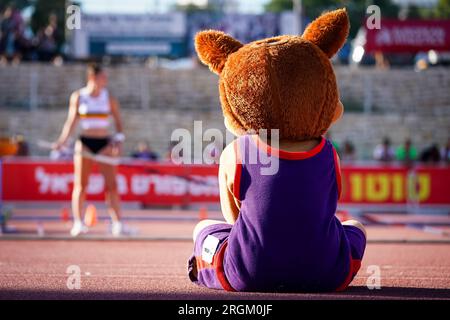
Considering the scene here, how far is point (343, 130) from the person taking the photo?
3031 centimetres

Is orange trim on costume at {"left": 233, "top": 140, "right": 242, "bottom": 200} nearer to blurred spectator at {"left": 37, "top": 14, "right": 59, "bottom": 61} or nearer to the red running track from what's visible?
the red running track

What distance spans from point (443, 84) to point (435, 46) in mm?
2443

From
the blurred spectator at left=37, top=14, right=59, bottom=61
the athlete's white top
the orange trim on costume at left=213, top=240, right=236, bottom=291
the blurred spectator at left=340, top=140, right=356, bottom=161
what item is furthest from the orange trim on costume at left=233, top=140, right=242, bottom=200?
the blurred spectator at left=37, top=14, right=59, bottom=61

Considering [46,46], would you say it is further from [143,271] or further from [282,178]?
[282,178]

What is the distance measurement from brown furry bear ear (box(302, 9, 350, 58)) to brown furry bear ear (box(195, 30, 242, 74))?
1.60ft

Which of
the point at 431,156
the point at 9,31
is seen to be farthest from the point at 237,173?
the point at 9,31

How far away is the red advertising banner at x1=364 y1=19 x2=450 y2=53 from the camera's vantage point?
3250cm

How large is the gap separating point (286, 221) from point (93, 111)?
6290 mm

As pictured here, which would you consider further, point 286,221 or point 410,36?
point 410,36

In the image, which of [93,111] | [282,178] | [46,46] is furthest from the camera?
[46,46]

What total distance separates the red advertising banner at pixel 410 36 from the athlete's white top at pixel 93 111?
2231 cm

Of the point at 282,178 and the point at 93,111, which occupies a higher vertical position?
the point at 282,178

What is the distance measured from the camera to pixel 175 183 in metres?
18.5

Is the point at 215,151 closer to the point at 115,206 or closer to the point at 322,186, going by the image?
the point at 115,206
